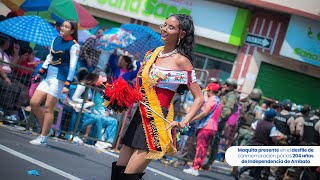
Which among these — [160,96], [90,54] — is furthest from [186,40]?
[90,54]

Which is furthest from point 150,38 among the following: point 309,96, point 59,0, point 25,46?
point 309,96

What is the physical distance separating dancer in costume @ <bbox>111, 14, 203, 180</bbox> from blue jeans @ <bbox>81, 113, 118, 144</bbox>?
6.46 metres

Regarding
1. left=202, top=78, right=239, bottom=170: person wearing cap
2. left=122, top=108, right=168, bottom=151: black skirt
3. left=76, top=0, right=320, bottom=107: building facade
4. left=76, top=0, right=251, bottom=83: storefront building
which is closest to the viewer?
left=122, top=108, right=168, bottom=151: black skirt

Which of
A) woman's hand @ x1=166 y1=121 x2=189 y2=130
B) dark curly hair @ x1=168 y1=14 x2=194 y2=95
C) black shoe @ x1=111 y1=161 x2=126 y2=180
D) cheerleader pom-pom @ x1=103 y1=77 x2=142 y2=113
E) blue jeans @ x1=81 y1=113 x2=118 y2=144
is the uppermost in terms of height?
dark curly hair @ x1=168 y1=14 x2=194 y2=95

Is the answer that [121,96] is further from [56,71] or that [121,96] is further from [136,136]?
[56,71]

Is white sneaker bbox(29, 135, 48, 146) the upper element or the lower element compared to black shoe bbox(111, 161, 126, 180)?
lower

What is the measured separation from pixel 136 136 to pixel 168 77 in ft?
2.15

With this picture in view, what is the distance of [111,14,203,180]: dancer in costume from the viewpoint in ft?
19.3

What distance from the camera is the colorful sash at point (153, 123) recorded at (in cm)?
588

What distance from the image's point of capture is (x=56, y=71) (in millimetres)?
9758

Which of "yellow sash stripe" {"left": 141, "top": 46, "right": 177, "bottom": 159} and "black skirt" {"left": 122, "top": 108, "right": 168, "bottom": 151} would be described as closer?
"black skirt" {"left": 122, "top": 108, "right": 168, "bottom": 151}

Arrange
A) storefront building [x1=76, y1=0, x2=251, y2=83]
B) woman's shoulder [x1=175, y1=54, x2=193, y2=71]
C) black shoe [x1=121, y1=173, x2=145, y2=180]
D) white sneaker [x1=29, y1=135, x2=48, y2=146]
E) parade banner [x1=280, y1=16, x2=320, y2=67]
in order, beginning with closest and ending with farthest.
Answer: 1. black shoe [x1=121, y1=173, x2=145, y2=180]
2. woman's shoulder [x1=175, y1=54, x2=193, y2=71]
3. white sneaker [x1=29, y1=135, x2=48, y2=146]
4. parade banner [x1=280, y1=16, x2=320, y2=67]
5. storefront building [x1=76, y1=0, x2=251, y2=83]

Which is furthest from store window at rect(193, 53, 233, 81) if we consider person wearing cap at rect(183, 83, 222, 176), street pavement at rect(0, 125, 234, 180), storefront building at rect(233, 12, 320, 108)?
person wearing cap at rect(183, 83, 222, 176)

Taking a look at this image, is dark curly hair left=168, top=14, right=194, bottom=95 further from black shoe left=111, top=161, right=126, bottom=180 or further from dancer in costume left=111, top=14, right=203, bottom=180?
black shoe left=111, top=161, right=126, bottom=180
